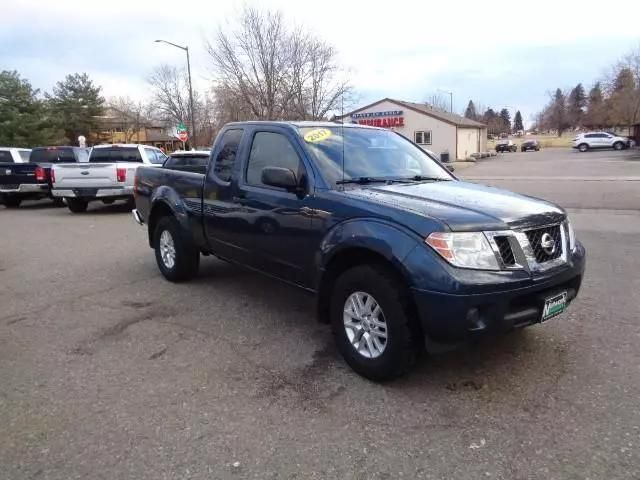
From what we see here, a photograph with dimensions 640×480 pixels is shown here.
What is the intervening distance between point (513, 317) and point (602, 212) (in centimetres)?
1039

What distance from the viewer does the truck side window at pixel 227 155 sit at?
506cm

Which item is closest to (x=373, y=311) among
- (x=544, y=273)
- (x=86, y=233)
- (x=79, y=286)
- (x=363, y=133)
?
(x=544, y=273)

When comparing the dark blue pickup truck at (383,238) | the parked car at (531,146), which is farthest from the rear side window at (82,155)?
the parked car at (531,146)

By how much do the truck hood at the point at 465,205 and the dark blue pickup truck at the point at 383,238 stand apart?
11 mm

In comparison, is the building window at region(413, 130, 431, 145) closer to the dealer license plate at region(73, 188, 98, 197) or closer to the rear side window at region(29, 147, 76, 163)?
the rear side window at region(29, 147, 76, 163)

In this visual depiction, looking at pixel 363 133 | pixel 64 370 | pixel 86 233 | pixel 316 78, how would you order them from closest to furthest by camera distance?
pixel 64 370 < pixel 363 133 < pixel 86 233 < pixel 316 78

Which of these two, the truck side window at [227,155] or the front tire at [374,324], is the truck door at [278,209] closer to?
the truck side window at [227,155]

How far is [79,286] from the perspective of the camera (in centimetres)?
616

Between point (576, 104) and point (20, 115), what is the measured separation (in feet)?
407

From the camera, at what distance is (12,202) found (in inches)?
642

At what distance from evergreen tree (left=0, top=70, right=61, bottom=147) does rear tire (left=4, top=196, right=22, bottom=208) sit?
2744 centimetres

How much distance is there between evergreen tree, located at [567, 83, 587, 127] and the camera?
122556mm

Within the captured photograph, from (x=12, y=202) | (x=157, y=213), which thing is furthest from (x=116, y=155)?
(x=157, y=213)

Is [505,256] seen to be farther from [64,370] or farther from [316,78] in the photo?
[316,78]
